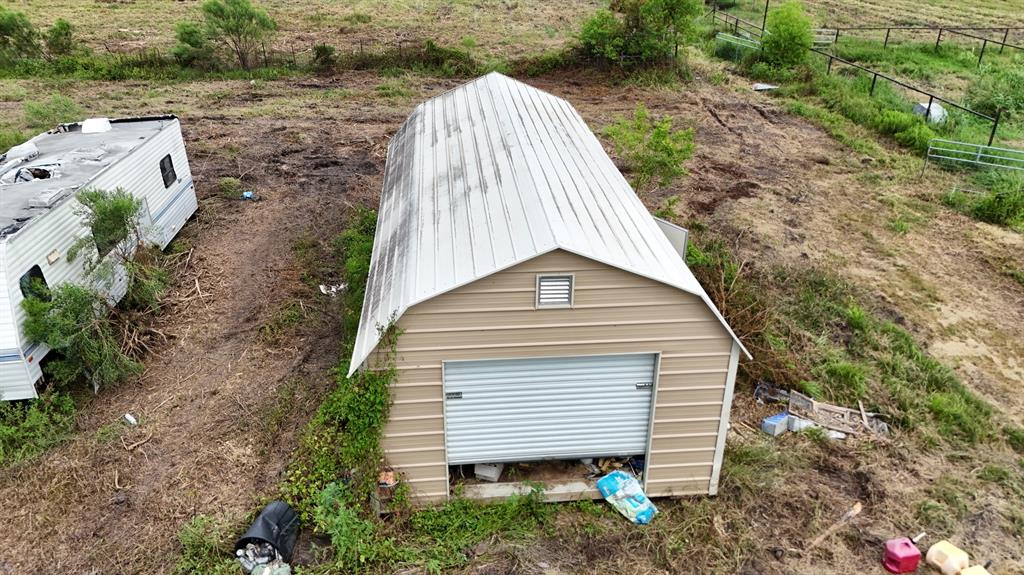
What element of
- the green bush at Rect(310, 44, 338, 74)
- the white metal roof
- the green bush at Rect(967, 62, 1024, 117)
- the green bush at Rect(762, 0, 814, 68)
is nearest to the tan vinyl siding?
the white metal roof

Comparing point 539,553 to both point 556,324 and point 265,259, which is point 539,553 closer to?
point 556,324

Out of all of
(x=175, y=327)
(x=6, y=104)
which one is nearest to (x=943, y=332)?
(x=175, y=327)

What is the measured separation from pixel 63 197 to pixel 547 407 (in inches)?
337

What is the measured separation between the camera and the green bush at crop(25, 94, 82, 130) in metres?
20.3

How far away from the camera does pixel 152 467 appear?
344 inches

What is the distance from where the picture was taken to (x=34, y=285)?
374 inches

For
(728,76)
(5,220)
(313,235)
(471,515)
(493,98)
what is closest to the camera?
(471,515)

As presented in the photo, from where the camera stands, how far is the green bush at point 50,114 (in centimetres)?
2031

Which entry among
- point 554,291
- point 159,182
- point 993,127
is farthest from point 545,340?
point 993,127

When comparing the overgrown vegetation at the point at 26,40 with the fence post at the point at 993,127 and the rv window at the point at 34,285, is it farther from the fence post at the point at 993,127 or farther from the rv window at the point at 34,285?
the fence post at the point at 993,127

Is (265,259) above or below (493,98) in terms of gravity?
below

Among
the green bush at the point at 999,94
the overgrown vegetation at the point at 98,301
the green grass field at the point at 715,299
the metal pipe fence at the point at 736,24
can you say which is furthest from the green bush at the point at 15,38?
the green bush at the point at 999,94

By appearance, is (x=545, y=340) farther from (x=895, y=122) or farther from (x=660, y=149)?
(x=895, y=122)

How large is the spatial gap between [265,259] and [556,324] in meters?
8.69
